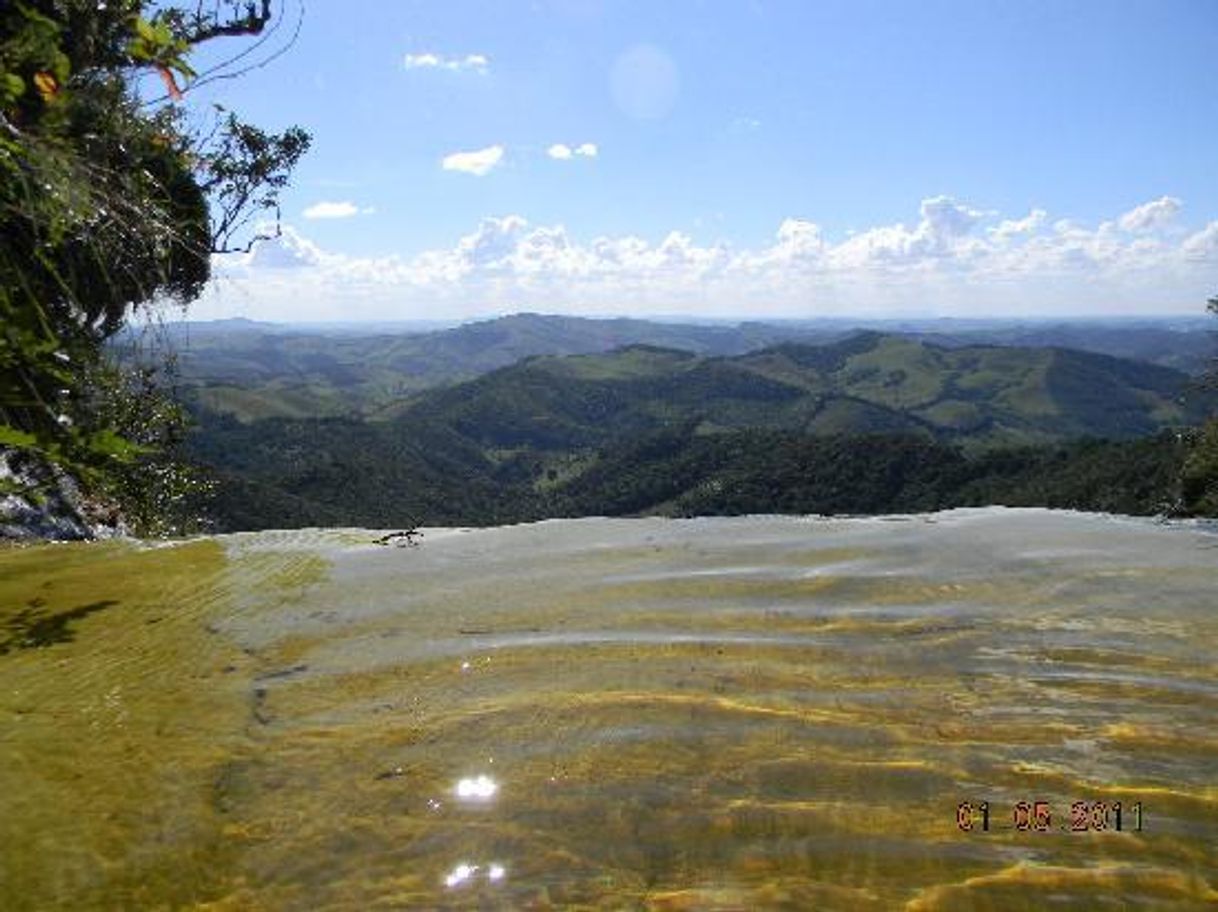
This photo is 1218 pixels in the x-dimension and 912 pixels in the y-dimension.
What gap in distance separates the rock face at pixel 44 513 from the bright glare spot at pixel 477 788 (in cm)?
942

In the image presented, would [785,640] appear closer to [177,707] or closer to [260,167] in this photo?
[177,707]

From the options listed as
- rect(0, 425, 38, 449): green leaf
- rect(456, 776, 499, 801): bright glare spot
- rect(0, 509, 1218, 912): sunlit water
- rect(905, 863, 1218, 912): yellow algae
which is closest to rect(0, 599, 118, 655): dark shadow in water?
rect(0, 509, 1218, 912): sunlit water

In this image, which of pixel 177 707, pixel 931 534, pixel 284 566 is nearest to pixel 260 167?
pixel 284 566

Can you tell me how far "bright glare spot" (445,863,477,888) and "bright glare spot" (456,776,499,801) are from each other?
0.68 m

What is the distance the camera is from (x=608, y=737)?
19.9ft

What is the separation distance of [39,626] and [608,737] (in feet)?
18.1

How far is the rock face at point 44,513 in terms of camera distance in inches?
521

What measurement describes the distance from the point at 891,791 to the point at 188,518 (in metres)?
30.2

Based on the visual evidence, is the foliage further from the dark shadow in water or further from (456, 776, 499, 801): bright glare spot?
(456, 776, 499, 801): bright glare spot

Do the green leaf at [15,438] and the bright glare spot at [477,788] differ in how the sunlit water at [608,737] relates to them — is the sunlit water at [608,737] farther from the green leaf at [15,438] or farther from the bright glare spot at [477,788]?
the green leaf at [15,438]

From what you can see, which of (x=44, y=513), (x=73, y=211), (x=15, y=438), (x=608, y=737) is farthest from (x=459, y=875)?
(x=44, y=513)

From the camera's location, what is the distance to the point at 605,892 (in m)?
4.36

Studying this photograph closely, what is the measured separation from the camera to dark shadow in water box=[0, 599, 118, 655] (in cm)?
781

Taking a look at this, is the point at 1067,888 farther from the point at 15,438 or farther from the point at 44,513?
the point at 44,513
